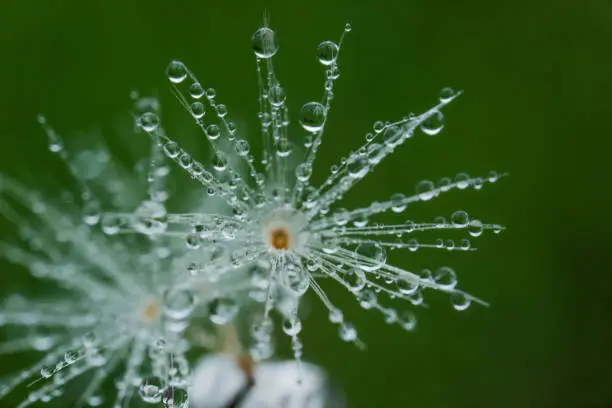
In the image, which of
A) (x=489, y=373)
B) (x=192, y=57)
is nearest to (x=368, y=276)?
(x=489, y=373)

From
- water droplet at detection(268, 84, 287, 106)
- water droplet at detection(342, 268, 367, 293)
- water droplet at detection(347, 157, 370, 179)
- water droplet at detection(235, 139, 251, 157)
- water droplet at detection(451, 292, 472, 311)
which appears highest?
water droplet at detection(268, 84, 287, 106)

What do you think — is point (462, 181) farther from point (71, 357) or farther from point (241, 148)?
point (71, 357)

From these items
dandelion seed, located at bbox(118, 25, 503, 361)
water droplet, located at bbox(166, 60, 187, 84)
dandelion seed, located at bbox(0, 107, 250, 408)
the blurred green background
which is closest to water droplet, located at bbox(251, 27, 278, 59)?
dandelion seed, located at bbox(118, 25, 503, 361)

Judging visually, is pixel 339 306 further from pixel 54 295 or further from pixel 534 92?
pixel 534 92

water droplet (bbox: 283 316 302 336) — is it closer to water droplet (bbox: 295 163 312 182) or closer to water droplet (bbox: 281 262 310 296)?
water droplet (bbox: 281 262 310 296)

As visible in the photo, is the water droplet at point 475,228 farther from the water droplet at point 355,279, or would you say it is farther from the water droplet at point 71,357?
the water droplet at point 71,357

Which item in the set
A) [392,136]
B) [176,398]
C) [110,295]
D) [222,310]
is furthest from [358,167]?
[110,295]

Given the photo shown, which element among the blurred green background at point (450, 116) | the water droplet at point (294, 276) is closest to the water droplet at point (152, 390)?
the water droplet at point (294, 276)
